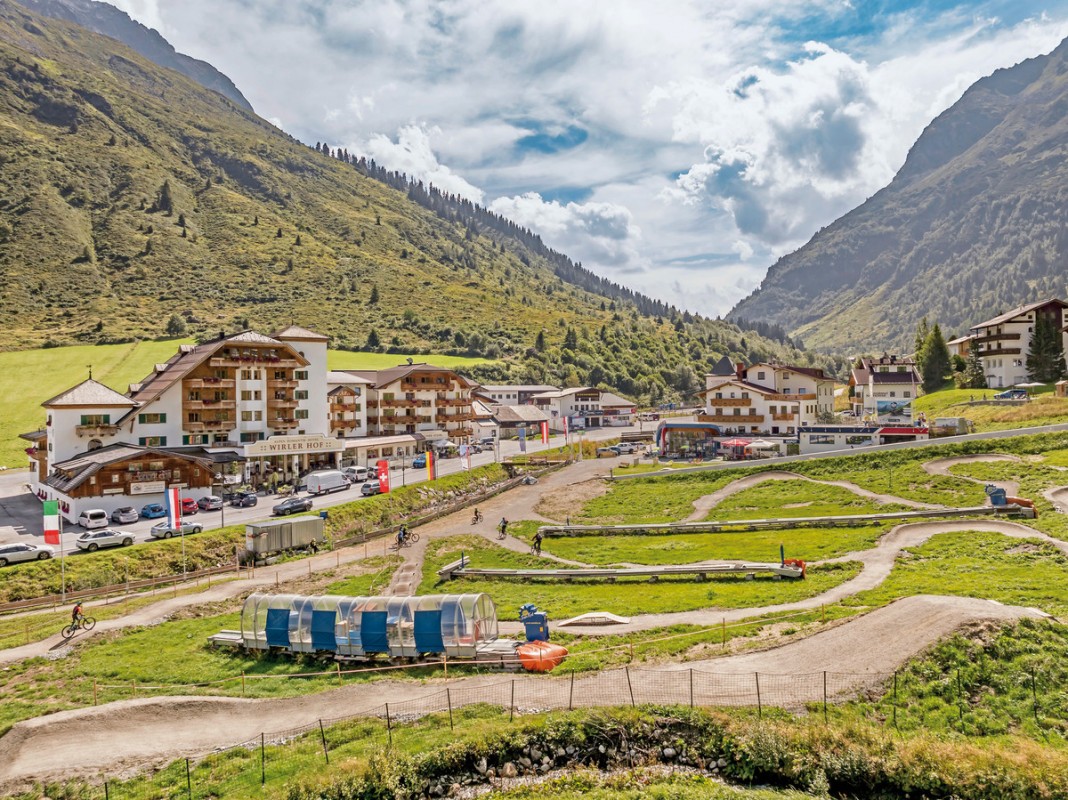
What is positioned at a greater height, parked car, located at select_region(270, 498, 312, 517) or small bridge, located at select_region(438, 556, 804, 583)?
parked car, located at select_region(270, 498, 312, 517)

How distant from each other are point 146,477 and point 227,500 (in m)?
8.60

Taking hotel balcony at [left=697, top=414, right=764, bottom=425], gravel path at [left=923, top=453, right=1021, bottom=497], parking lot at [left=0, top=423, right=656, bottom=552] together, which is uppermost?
hotel balcony at [left=697, top=414, right=764, bottom=425]

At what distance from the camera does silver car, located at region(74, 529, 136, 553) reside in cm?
5031

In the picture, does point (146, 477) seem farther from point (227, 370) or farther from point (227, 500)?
point (227, 370)

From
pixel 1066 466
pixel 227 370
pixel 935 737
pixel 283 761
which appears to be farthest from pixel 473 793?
pixel 227 370

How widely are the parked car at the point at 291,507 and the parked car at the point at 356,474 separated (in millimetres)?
16804

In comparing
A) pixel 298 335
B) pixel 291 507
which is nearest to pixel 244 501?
pixel 291 507

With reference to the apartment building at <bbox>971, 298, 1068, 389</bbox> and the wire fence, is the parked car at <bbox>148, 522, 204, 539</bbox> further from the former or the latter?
the apartment building at <bbox>971, 298, 1068, 389</bbox>

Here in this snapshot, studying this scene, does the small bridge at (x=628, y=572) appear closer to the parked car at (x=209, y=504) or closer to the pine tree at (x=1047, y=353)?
the parked car at (x=209, y=504)

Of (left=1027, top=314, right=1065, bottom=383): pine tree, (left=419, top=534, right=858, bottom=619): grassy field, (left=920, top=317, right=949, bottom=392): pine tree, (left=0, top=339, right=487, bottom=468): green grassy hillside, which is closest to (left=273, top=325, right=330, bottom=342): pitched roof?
(left=0, top=339, right=487, bottom=468): green grassy hillside

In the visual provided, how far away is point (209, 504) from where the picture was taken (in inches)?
2571

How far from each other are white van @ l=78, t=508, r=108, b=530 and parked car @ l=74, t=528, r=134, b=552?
16.1 feet

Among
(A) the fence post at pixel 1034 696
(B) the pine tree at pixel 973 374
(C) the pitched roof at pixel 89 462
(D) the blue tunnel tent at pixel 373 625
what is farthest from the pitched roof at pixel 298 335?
(B) the pine tree at pixel 973 374

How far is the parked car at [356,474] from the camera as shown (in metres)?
83.6
